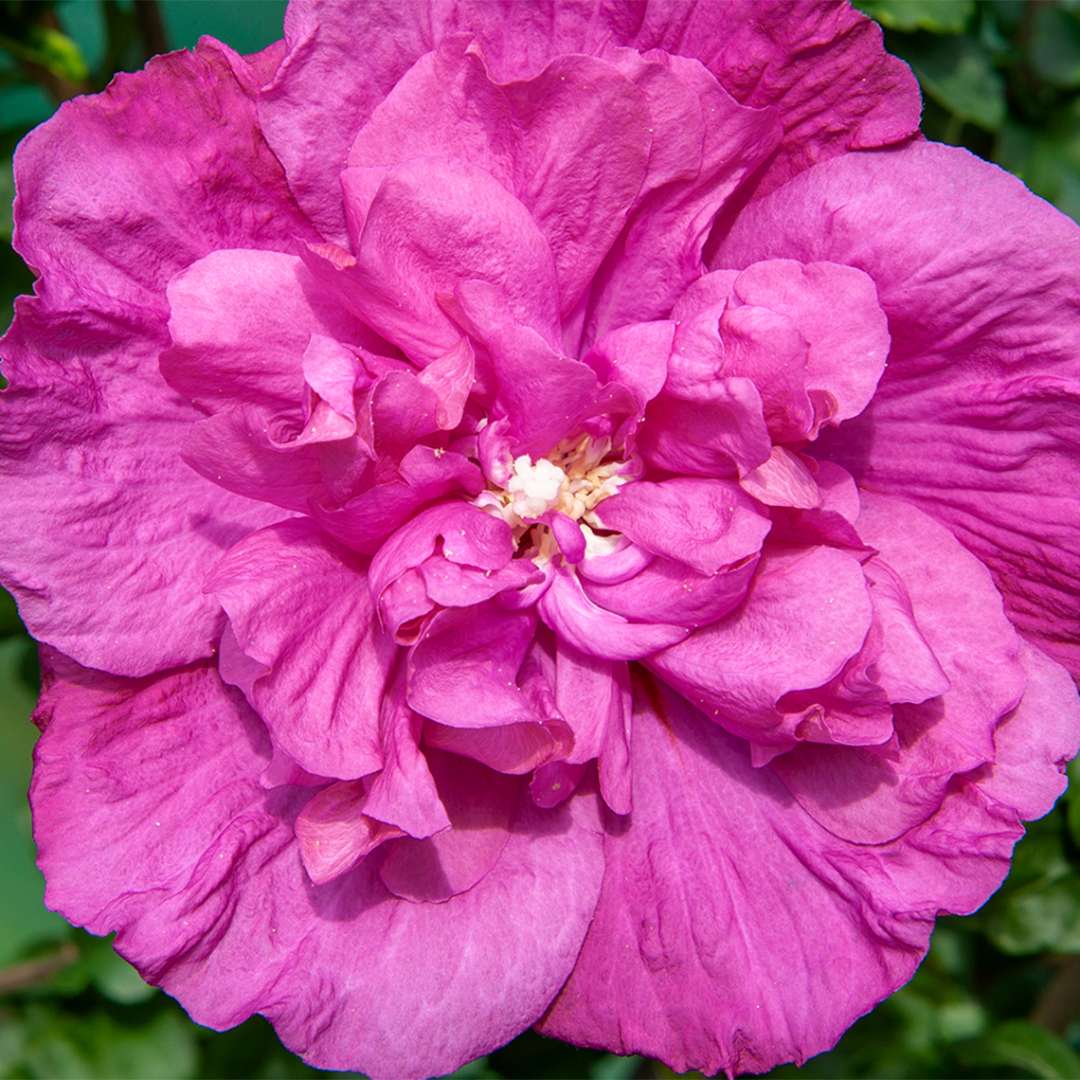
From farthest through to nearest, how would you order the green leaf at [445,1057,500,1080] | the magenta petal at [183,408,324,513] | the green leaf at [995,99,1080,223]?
the green leaf at [445,1057,500,1080], the green leaf at [995,99,1080,223], the magenta petal at [183,408,324,513]

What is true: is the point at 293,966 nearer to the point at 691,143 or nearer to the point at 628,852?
the point at 628,852

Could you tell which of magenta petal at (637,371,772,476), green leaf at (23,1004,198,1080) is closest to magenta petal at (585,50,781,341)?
magenta petal at (637,371,772,476)

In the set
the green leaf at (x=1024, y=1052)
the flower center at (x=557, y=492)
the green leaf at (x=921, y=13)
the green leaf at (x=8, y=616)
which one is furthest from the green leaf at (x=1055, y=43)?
the green leaf at (x=8, y=616)

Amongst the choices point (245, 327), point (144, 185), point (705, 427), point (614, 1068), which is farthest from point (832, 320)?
point (614, 1068)

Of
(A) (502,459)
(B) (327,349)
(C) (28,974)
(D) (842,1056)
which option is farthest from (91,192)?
(D) (842,1056)

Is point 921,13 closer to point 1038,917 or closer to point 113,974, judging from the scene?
point 1038,917

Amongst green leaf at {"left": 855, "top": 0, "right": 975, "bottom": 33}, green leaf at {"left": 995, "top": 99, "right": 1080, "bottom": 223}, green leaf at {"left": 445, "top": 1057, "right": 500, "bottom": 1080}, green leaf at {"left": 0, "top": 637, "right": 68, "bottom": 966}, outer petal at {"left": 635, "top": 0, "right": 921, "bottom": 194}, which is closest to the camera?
outer petal at {"left": 635, "top": 0, "right": 921, "bottom": 194}

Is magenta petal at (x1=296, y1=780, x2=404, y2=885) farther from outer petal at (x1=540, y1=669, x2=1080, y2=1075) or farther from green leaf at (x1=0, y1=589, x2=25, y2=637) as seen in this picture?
green leaf at (x1=0, y1=589, x2=25, y2=637)

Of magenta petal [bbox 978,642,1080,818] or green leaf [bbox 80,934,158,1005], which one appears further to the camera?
green leaf [bbox 80,934,158,1005]
